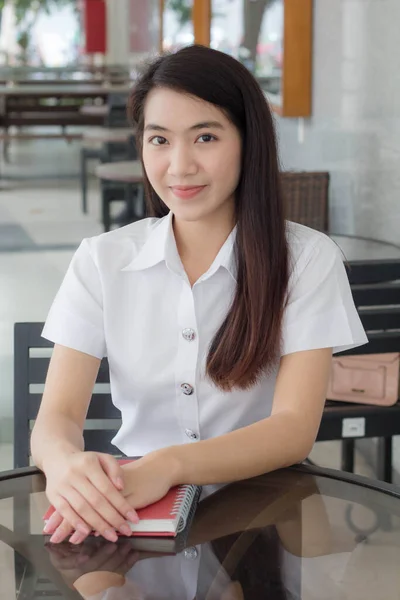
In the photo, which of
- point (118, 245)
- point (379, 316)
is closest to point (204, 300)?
point (118, 245)

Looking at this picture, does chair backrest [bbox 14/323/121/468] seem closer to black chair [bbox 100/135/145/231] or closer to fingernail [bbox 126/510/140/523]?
fingernail [bbox 126/510/140/523]

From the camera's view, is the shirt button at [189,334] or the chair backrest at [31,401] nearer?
the shirt button at [189,334]

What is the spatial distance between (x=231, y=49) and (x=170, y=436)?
203 inches

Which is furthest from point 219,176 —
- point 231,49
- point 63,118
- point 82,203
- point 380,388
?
point 63,118

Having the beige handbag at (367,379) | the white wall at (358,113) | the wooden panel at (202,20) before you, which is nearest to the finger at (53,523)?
the beige handbag at (367,379)

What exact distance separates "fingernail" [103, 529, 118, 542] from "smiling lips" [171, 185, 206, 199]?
52 cm

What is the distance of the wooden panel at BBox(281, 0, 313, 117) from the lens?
13.3 feet

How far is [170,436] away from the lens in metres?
1.57

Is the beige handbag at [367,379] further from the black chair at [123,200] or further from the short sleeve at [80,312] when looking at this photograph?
the black chair at [123,200]

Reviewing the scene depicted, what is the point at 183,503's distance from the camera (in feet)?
3.94

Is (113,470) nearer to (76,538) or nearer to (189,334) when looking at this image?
(76,538)

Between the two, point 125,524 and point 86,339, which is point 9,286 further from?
point 125,524

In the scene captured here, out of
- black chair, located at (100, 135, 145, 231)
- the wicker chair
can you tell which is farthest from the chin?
black chair, located at (100, 135, 145, 231)

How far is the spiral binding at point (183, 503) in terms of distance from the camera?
1171mm
